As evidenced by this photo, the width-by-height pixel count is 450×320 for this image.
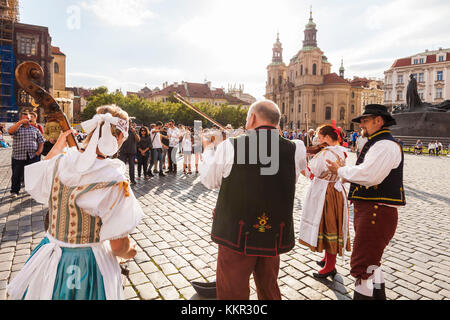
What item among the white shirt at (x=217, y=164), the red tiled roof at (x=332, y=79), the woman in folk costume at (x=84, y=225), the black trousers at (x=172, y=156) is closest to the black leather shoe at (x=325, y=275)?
the white shirt at (x=217, y=164)

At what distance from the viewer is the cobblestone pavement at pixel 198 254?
3.50m

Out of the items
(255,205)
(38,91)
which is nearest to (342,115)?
(255,205)

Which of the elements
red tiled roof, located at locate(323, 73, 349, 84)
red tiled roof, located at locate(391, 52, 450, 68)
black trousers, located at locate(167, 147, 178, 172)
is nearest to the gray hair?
black trousers, located at locate(167, 147, 178, 172)

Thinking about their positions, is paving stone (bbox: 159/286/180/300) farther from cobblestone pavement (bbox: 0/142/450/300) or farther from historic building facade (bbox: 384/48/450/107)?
historic building facade (bbox: 384/48/450/107)

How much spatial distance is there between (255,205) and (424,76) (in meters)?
86.6

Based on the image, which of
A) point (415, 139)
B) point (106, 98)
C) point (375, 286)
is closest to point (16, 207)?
point (375, 286)

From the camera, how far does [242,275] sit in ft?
7.54

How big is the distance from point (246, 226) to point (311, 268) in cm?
242

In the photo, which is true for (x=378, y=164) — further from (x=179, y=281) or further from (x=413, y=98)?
(x=413, y=98)
